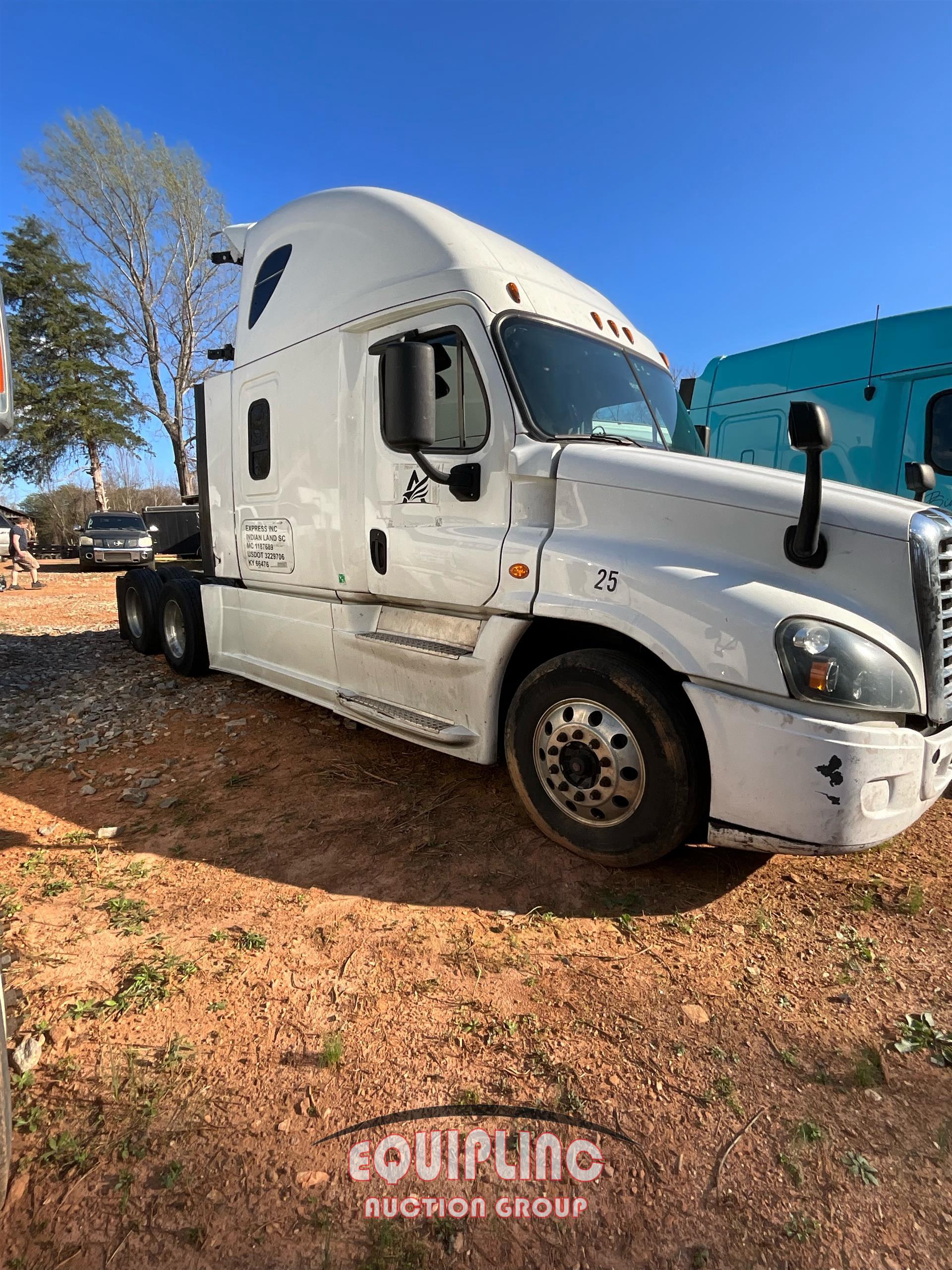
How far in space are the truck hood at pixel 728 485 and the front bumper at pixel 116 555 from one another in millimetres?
19522

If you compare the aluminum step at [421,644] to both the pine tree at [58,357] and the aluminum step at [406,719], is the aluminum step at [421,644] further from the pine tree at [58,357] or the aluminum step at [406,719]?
the pine tree at [58,357]

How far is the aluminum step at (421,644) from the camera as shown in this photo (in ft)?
11.7

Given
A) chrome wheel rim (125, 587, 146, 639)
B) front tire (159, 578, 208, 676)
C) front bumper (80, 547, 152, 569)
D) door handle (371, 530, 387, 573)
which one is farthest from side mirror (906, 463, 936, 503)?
front bumper (80, 547, 152, 569)

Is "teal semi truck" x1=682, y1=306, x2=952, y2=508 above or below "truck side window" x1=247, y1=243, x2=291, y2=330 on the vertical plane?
below

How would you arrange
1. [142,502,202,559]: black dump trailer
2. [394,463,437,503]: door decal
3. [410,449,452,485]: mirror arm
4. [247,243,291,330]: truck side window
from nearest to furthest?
[410,449,452,485]: mirror arm → [394,463,437,503]: door decal → [247,243,291,330]: truck side window → [142,502,202,559]: black dump trailer

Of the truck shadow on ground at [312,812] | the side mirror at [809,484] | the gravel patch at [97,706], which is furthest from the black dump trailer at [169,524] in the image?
the side mirror at [809,484]

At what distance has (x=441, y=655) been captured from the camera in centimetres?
362

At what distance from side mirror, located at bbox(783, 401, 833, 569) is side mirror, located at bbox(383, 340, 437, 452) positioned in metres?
1.57

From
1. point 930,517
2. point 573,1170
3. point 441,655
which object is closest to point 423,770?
point 441,655

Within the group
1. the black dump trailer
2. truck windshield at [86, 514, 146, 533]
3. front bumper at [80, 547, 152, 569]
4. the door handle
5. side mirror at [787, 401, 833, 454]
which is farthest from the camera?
the black dump trailer

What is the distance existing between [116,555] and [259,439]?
17.3 m

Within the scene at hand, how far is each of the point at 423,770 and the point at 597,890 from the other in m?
1.63

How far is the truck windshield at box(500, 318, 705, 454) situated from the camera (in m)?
A: 3.34

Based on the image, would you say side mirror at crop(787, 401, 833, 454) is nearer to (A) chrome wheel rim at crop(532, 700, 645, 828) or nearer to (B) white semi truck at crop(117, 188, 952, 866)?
(B) white semi truck at crop(117, 188, 952, 866)
